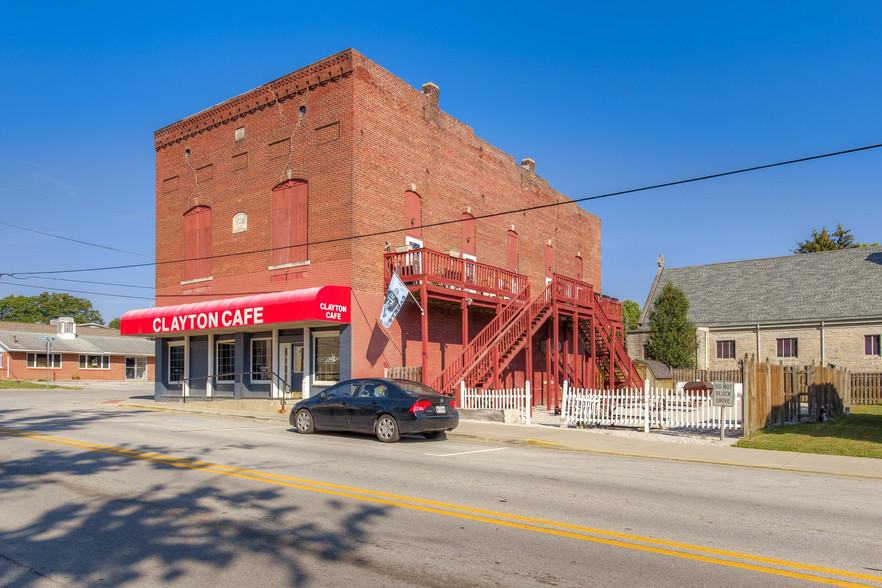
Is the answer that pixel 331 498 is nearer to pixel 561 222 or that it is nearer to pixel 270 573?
pixel 270 573

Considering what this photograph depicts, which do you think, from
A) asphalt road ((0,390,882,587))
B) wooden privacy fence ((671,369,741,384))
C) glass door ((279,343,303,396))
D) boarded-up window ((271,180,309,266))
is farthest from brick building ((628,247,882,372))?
asphalt road ((0,390,882,587))

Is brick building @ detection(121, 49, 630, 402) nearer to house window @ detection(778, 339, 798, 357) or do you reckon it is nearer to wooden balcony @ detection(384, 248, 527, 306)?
wooden balcony @ detection(384, 248, 527, 306)

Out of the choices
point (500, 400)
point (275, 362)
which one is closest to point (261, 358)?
point (275, 362)

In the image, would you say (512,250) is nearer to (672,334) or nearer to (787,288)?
(672,334)

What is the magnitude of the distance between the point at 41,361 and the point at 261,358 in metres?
40.6

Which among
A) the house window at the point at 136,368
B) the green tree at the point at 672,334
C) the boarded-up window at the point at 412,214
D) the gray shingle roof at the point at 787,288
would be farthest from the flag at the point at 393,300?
the house window at the point at 136,368

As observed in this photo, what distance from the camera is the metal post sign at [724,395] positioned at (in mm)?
14969

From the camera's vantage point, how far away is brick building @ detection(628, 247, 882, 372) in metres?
36.8

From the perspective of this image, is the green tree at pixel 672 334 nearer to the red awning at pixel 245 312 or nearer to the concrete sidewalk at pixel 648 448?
the concrete sidewalk at pixel 648 448

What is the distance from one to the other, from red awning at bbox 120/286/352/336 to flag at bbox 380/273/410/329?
1306 millimetres

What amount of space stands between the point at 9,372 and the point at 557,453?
54060 millimetres

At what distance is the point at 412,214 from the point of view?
2486cm

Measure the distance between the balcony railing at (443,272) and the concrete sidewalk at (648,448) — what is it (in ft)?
17.9

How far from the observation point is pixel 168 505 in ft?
26.2
